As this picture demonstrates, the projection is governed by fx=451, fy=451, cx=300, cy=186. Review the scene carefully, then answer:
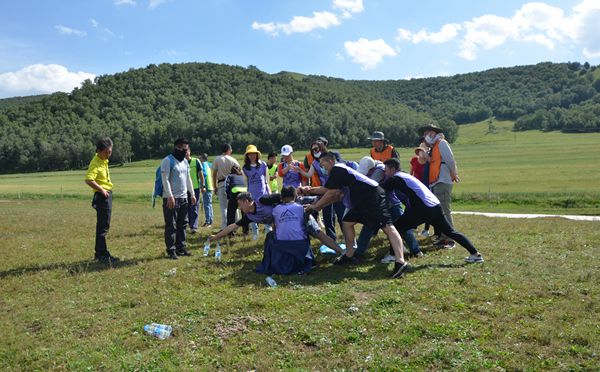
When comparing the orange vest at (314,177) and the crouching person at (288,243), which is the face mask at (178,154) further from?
the orange vest at (314,177)

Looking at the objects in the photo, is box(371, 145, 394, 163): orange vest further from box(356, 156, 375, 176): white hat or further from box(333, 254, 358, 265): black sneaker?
→ box(333, 254, 358, 265): black sneaker

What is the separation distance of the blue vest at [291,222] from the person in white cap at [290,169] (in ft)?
9.43

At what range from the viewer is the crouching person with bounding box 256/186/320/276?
8.59m

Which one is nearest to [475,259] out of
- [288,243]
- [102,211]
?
[288,243]

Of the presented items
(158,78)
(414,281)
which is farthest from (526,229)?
(158,78)

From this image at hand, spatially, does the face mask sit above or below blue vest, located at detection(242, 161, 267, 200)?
above

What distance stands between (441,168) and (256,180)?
14.5 feet

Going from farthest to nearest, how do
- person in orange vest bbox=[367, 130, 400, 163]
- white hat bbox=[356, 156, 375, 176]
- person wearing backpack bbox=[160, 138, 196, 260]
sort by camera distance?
person in orange vest bbox=[367, 130, 400, 163] → person wearing backpack bbox=[160, 138, 196, 260] → white hat bbox=[356, 156, 375, 176]

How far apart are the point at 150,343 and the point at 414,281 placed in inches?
166

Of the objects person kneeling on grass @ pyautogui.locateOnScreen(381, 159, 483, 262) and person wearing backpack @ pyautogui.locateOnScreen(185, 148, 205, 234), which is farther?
person wearing backpack @ pyautogui.locateOnScreen(185, 148, 205, 234)

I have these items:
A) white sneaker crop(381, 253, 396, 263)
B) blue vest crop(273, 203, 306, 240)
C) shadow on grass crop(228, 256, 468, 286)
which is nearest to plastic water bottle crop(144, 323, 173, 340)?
→ shadow on grass crop(228, 256, 468, 286)

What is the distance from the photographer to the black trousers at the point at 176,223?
9.89 metres

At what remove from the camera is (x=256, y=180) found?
11297mm

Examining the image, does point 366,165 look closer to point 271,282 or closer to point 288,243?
point 288,243
